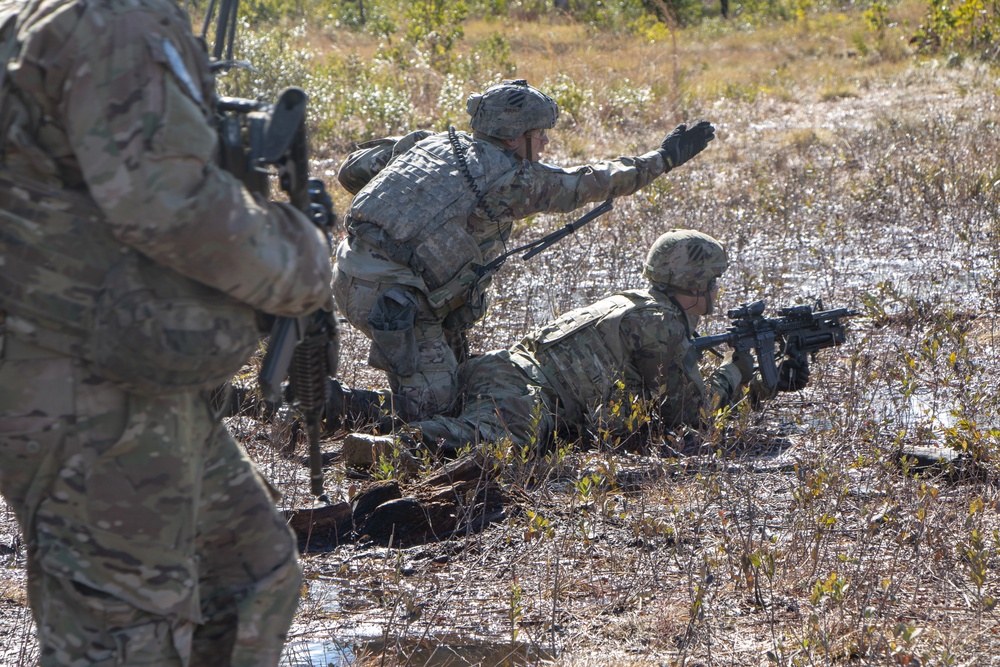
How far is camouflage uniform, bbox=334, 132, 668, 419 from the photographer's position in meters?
4.96

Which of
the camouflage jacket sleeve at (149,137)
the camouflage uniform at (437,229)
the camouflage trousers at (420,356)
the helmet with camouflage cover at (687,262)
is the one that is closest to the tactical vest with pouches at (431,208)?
the camouflage uniform at (437,229)

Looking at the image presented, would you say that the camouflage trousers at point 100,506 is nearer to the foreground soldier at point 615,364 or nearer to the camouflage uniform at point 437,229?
the foreground soldier at point 615,364

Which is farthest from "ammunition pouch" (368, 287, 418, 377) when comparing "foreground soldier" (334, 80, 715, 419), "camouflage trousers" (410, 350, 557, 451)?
"camouflage trousers" (410, 350, 557, 451)

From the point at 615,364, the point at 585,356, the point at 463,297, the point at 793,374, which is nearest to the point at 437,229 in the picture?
the point at 463,297

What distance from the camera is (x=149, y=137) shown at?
5.69 feet

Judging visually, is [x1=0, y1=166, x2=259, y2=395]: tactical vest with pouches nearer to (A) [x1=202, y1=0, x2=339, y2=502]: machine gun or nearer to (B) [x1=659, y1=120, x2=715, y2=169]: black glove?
(A) [x1=202, y1=0, x2=339, y2=502]: machine gun

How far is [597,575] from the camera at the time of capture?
3.50 meters

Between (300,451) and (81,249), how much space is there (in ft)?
9.10

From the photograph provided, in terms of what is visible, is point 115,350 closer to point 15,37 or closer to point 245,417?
point 15,37

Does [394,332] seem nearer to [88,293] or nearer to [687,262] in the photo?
[687,262]

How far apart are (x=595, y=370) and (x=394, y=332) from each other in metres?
0.86

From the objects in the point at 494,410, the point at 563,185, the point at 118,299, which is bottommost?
the point at 494,410

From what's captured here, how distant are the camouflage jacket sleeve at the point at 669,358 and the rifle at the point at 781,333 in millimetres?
178

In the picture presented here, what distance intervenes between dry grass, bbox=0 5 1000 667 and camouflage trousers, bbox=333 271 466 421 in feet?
1.36
